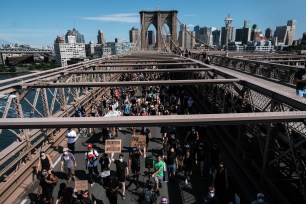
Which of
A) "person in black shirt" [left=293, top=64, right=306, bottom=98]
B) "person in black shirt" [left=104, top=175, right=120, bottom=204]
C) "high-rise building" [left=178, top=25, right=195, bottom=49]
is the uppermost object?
"high-rise building" [left=178, top=25, right=195, bottom=49]

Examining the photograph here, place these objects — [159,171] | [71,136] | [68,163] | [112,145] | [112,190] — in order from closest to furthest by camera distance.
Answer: [112,190]
[159,171]
[68,163]
[112,145]
[71,136]

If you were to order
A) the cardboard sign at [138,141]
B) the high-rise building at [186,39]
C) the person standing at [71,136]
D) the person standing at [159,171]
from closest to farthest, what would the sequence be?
the person standing at [159,171] → the cardboard sign at [138,141] → the person standing at [71,136] → the high-rise building at [186,39]

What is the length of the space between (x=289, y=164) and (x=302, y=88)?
2769 millimetres

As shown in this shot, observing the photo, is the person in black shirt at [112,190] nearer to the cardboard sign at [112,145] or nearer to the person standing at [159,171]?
the person standing at [159,171]

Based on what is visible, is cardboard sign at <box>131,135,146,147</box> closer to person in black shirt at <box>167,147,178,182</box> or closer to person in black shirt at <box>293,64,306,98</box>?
person in black shirt at <box>167,147,178,182</box>

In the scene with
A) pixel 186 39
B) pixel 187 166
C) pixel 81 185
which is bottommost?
pixel 187 166

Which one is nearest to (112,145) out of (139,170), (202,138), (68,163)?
(139,170)

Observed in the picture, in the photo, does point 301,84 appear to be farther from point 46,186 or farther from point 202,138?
point 46,186

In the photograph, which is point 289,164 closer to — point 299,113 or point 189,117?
point 299,113

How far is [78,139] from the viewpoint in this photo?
11594 millimetres

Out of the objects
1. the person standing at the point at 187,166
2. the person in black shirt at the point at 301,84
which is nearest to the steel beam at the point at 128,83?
the person in black shirt at the point at 301,84

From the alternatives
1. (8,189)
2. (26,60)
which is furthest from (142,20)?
(26,60)

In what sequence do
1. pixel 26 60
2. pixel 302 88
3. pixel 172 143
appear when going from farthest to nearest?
pixel 26 60 → pixel 172 143 → pixel 302 88

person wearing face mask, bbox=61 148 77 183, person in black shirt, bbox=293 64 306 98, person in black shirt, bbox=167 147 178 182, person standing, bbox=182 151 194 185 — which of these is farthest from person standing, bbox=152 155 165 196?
person in black shirt, bbox=293 64 306 98
